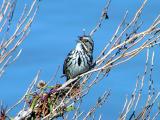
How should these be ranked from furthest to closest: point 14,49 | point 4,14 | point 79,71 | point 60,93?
point 79,71, point 60,93, point 4,14, point 14,49

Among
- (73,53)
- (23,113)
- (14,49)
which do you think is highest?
(73,53)

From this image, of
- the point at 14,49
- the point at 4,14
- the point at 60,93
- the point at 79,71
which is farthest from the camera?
the point at 79,71

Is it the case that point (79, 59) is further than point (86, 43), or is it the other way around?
point (79, 59)

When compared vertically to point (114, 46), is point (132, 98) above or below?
below

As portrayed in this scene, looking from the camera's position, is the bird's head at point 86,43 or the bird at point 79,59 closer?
the bird's head at point 86,43

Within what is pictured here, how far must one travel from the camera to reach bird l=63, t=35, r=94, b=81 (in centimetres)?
611

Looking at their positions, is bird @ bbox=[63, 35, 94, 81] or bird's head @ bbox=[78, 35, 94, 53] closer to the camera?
bird's head @ bbox=[78, 35, 94, 53]

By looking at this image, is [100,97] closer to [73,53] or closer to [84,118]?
[84,118]

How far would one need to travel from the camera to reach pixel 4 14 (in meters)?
4.14

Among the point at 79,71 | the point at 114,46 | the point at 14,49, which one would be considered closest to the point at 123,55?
the point at 114,46

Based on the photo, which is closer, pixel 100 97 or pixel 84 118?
pixel 84 118

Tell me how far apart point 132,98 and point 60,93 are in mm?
665

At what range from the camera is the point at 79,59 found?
6340mm

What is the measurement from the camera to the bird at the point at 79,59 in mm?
6113
